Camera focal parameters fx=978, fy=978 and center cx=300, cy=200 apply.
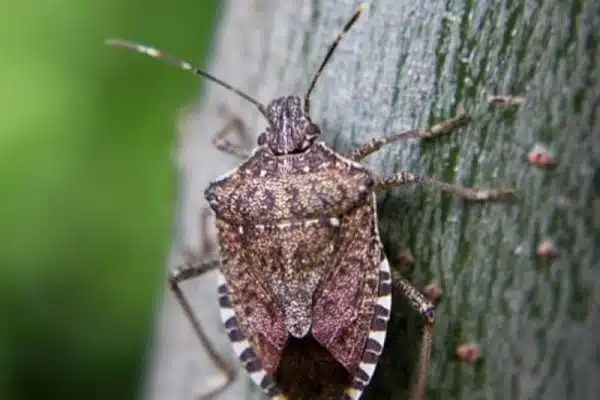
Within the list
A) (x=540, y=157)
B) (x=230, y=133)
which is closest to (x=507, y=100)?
(x=540, y=157)

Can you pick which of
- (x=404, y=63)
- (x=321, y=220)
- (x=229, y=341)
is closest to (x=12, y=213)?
(x=229, y=341)

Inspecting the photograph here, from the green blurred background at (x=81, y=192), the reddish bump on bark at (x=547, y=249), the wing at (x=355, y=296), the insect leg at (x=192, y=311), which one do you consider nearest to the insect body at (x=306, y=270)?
the wing at (x=355, y=296)

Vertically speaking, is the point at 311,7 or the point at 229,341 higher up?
the point at 311,7

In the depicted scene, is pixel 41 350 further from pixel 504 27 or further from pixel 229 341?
pixel 504 27

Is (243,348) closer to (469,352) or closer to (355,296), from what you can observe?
(355,296)

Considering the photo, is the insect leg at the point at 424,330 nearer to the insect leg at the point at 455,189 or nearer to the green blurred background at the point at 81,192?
the insect leg at the point at 455,189

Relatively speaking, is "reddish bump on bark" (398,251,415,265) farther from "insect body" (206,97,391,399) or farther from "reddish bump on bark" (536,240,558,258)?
"reddish bump on bark" (536,240,558,258)
